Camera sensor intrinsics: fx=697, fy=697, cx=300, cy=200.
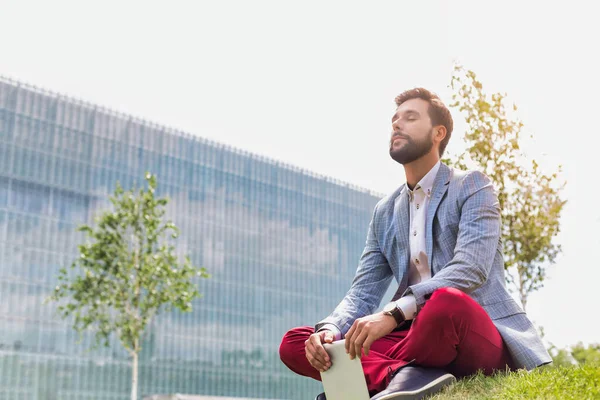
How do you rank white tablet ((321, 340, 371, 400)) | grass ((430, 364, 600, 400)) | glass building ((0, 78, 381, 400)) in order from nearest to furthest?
1. grass ((430, 364, 600, 400))
2. white tablet ((321, 340, 371, 400))
3. glass building ((0, 78, 381, 400))

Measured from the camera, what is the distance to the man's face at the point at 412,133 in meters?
3.62

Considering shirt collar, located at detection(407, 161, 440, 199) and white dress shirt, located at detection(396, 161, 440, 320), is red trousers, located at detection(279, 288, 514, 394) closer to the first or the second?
white dress shirt, located at detection(396, 161, 440, 320)

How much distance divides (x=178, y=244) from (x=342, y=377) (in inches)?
2098

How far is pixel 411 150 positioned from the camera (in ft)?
11.9

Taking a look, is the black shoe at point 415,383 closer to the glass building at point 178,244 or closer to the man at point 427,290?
the man at point 427,290

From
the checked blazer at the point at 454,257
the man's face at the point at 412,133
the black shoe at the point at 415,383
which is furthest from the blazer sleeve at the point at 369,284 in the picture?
the black shoe at the point at 415,383

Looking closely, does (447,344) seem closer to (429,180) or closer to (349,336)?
(349,336)

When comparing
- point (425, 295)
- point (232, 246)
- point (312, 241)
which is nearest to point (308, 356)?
point (425, 295)

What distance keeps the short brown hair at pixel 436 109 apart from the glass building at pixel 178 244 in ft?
124

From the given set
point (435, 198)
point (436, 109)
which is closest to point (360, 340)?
point (435, 198)

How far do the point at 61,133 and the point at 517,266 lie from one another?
1747 inches

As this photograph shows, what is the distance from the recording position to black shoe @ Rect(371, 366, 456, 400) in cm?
292

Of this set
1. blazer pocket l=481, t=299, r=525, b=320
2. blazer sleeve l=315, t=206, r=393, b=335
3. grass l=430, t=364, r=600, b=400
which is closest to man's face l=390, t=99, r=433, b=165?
blazer sleeve l=315, t=206, r=393, b=335

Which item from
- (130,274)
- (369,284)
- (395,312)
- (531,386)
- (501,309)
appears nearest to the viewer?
(531,386)
